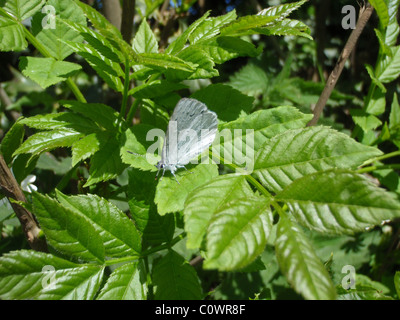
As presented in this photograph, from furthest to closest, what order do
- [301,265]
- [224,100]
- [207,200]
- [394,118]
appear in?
[394,118], [224,100], [207,200], [301,265]

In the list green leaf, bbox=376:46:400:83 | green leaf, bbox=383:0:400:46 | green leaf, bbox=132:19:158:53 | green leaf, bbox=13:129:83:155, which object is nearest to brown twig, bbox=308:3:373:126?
green leaf, bbox=383:0:400:46

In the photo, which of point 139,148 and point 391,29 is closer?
point 139,148

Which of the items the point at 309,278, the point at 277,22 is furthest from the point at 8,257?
the point at 277,22

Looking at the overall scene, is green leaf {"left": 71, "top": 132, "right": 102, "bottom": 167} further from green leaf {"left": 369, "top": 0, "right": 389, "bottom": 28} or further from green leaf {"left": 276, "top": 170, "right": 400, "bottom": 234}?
green leaf {"left": 369, "top": 0, "right": 389, "bottom": 28}

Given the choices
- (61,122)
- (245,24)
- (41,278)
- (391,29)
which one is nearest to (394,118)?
(391,29)

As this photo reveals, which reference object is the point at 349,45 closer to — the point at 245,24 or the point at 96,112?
the point at 245,24

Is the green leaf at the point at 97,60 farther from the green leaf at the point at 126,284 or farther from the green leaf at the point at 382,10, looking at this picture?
the green leaf at the point at 382,10

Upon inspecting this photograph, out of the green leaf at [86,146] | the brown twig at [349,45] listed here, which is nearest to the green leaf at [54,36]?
the green leaf at [86,146]

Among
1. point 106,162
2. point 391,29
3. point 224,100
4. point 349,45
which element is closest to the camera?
point 106,162
